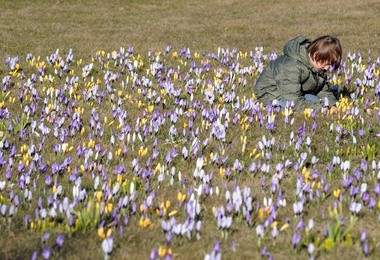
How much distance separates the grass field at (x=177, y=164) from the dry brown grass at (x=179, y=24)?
218 cm

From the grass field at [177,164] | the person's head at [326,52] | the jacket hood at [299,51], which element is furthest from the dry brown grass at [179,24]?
the person's head at [326,52]

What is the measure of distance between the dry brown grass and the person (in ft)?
21.2

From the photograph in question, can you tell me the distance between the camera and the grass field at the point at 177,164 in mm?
5301

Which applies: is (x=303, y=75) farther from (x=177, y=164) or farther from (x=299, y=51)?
(x=177, y=164)

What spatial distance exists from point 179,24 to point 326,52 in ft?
48.3

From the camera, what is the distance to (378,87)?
35.3 feet

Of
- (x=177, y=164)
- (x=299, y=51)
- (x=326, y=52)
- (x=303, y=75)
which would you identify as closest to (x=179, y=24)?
(x=299, y=51)

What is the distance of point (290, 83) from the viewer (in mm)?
10086

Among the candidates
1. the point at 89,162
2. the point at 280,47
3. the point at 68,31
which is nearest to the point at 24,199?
the point at 89,162

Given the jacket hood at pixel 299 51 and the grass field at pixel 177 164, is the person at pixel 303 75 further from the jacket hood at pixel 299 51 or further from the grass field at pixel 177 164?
the grass field at pixel 177 164

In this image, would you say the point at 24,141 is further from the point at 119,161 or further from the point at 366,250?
the point at 366,250

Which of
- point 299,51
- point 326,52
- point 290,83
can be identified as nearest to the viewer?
point 326,52

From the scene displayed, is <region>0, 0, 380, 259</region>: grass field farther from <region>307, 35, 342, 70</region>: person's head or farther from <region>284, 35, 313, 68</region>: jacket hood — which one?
<region>284, 35, 313, 68</region>: jacket hood

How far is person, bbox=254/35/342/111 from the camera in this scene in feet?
32.0
